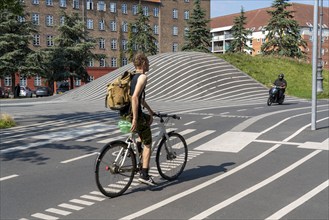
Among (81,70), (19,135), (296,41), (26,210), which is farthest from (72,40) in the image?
(26,210)

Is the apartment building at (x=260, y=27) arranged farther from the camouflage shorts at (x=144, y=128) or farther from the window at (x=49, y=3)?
the camouflage shorts at (x=144, y=128)

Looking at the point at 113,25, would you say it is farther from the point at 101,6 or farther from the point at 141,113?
the point at 141,113

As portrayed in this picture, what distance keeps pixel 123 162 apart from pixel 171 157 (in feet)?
3.20

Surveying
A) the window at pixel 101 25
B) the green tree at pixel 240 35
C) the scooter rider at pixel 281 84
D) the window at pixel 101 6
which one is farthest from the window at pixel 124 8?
the scooter rider at pixel 281 84

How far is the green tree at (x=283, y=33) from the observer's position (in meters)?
54.2

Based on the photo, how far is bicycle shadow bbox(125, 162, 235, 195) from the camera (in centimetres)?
599

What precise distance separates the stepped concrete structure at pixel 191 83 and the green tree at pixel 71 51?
13.0 meters

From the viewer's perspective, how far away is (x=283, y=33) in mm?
55594

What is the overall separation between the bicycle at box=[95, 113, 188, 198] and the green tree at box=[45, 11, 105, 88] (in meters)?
41.7

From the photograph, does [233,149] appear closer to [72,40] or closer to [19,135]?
[19,135]

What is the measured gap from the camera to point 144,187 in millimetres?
5996

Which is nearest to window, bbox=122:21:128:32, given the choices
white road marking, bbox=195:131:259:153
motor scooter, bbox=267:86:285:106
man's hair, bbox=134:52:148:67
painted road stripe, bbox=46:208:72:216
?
motor scooter, bbox=267:86:285:106

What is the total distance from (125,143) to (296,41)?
53.0 meters

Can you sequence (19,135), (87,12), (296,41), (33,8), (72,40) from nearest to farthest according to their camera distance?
(19,135)
(72,40)
(296,41)
(33,8)
(87,12)
